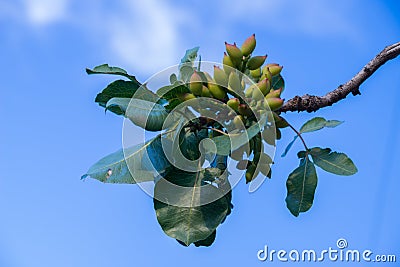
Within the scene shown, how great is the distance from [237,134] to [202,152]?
0.37 feet

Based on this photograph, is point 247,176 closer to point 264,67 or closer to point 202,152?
point 202,152

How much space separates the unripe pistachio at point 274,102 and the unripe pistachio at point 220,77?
4.2 inches

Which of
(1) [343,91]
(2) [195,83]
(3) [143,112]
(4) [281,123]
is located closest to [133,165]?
(3) [143,112]

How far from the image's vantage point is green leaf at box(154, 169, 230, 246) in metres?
1.18

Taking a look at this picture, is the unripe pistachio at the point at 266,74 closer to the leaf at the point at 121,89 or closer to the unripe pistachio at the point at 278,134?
the unripe pistachio at the point at 278,134

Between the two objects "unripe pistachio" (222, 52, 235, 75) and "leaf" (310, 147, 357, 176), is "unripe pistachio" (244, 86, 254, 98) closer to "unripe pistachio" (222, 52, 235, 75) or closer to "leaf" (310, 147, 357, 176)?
"unripe pistachio" (222, 52, 235, 75)

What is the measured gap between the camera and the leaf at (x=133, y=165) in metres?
1.19

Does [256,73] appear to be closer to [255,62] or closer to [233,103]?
[255,62]

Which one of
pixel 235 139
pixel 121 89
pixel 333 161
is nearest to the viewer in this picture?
pixel 235 139

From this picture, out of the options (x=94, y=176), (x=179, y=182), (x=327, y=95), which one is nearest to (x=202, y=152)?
(x=179, y=182)

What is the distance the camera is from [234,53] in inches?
51.6

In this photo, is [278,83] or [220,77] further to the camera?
[278,83]

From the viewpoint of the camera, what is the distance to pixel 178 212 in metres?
1.20

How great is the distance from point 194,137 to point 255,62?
0.23m
